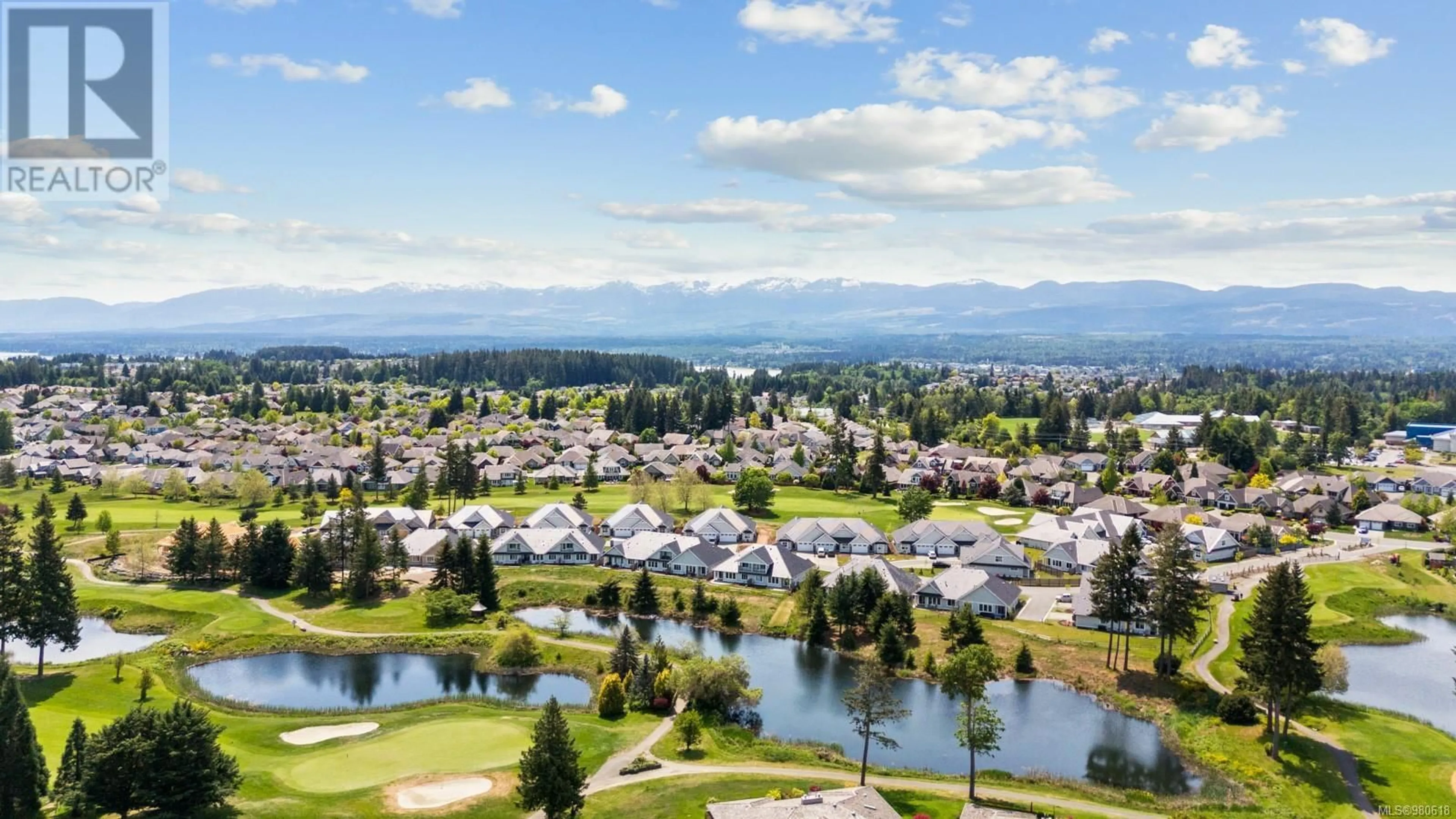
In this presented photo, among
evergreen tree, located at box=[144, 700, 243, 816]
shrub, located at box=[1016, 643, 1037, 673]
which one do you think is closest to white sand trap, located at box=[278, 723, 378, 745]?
evergreen tree, located at box=[144, 700, 243, 816]

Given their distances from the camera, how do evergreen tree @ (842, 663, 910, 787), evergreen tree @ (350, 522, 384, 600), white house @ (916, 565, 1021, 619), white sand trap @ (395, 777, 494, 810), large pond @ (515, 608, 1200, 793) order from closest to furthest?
white sand trap @ (395, 777, 494, 810) < evergreen tree @ (842, 663, 910, 787) < large pond @ (515, 608, 1200, 793) < white house @ (916, 565, 1021, 619) < evergreen tree @ (350, 522, 384, 600)

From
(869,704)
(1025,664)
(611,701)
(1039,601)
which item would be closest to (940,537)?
(1039,601)

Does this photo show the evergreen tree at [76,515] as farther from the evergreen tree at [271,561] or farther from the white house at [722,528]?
the white house at [722,528]

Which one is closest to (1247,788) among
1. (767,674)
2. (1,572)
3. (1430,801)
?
(1430,801)

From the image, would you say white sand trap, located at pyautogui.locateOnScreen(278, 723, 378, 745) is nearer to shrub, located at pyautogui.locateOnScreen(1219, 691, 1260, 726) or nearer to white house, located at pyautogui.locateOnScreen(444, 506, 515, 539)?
white house, located at pyautogui.locateOnScreen(444, 506, 515, 539)

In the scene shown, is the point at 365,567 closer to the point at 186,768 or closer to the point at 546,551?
the point at 546,551

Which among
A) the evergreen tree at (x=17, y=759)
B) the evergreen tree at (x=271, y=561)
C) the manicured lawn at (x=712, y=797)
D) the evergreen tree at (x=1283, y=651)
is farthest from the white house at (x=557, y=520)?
the evergreen tree at (x=1283, y=651)

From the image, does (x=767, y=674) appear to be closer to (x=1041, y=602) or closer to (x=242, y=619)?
(x=1041, y=602)
